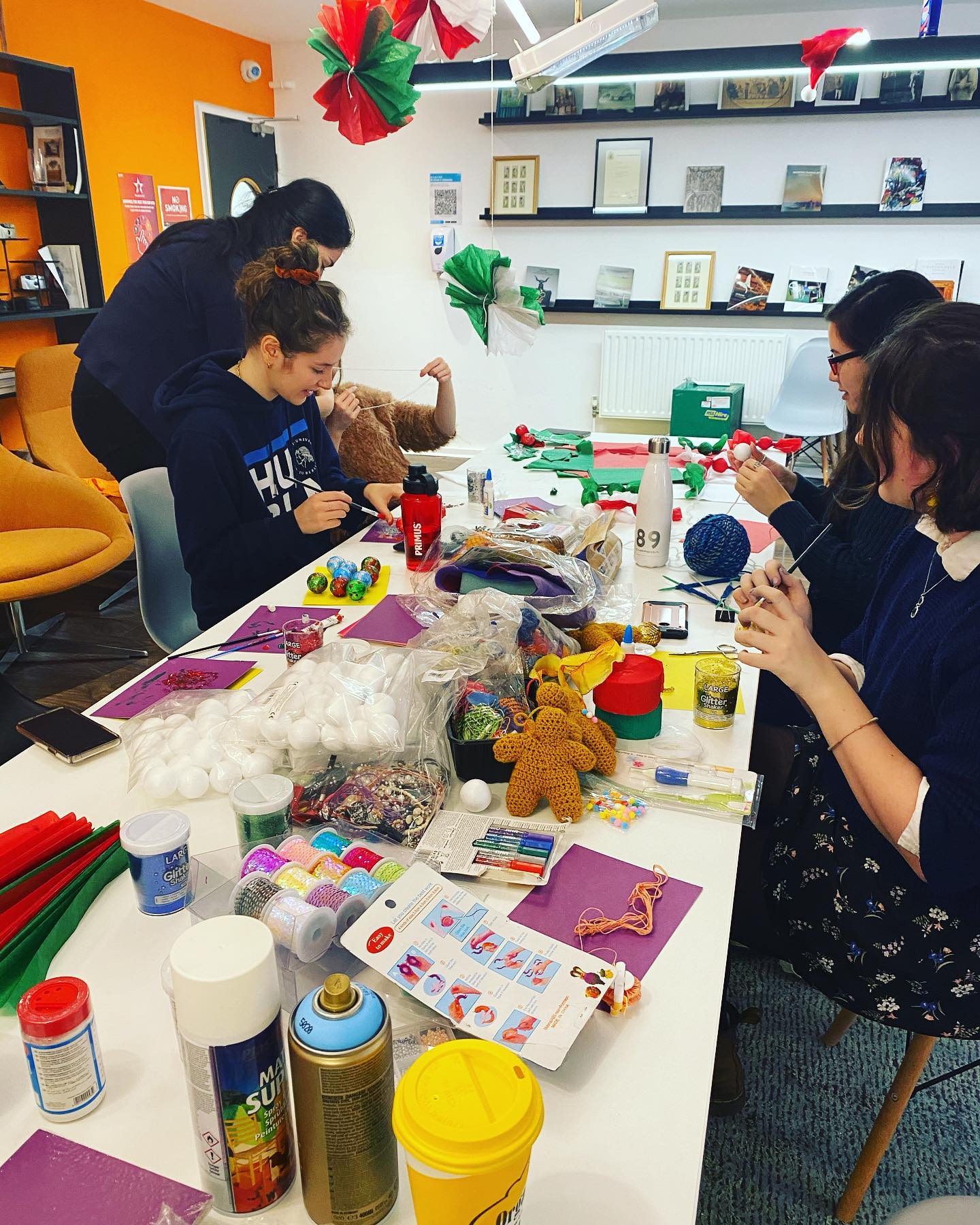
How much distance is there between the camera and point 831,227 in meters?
5.07

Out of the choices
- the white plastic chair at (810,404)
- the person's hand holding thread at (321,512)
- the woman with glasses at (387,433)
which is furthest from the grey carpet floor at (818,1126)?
the white plastic chair at (810,404)

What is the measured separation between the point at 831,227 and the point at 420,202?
8.35 ft

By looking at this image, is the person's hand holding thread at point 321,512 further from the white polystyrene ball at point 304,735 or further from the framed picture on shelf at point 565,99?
the framed picture on shelf at point 565,99

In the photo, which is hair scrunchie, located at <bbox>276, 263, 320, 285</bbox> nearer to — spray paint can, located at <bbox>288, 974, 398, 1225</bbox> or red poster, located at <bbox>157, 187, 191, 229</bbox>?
spray paint can, located at <bbox>288, 974, 398, 1225</bbox>

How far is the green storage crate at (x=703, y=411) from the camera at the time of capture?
4.60m

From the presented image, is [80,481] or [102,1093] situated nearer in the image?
[102,1093]

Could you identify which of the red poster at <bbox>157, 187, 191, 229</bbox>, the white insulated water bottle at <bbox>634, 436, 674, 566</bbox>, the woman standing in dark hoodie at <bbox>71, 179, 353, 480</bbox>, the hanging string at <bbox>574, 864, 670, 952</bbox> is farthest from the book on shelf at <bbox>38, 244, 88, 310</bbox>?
the hanging string at <bbox>574, 864, 670, 952</bbox>

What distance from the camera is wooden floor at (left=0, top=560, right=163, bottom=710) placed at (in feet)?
10.4

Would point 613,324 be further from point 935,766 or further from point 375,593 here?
point 935,766

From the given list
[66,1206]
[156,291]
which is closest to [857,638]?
[66,1206]

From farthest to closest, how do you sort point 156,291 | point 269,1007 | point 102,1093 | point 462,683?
point 156,291, point 462,683, point 102,1093, point 269,1007

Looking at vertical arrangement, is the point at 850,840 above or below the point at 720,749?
below

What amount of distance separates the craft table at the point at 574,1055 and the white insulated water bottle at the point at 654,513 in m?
1.03

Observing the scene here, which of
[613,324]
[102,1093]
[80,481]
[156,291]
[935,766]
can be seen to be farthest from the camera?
[613,324]
